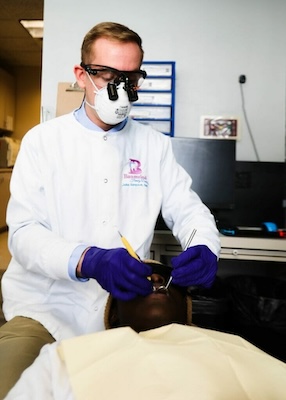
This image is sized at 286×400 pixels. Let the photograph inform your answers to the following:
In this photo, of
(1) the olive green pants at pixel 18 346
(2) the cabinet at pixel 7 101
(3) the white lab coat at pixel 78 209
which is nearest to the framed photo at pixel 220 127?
(3) the white lab coat at pixel 78 209

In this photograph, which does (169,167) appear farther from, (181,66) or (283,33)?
(283,33)

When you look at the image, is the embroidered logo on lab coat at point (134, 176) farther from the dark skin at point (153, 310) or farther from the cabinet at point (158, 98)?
the cabinet at point (158, 98)

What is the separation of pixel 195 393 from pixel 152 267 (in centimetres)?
46

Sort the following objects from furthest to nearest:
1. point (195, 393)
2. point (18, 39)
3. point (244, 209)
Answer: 1. point (18, 39)
2. point (244, 209)
3. point (195, 393)

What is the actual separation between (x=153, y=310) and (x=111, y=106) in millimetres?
653

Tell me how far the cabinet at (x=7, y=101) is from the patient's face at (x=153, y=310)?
497cm

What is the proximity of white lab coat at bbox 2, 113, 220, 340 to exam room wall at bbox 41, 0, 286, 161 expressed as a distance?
4.14 feet

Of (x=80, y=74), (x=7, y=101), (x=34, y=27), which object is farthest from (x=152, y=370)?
(x=7, y=101)

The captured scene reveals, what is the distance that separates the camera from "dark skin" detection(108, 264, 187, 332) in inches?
30.1

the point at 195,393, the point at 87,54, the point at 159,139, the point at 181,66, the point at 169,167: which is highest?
the point at 181,66

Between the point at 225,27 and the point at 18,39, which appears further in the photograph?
the point at 18,39

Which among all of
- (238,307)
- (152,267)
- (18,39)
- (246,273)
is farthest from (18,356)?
(18,39)

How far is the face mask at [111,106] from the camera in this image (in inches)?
43.3

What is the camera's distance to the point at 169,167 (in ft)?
4.19
